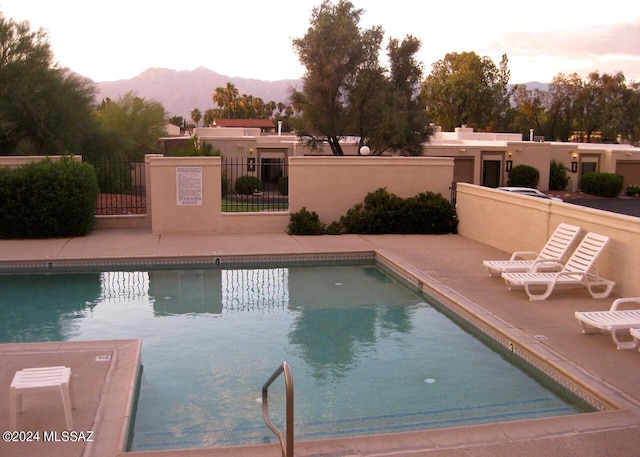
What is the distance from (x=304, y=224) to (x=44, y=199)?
20.7ft

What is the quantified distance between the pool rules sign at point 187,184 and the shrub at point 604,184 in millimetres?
30219

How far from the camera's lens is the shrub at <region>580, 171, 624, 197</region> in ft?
130

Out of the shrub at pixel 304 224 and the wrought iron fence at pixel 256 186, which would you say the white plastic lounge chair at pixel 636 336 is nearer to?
the shrub at pixel 304 224

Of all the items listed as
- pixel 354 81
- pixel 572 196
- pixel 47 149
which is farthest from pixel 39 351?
pixel 572 196

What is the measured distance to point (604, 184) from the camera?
39656 millimetres

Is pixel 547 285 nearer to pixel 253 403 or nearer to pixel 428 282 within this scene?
pixel 428 282

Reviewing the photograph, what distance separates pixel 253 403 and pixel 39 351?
2.62 meters

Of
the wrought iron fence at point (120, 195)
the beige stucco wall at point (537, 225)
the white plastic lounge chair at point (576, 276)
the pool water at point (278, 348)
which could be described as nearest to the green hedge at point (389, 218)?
the beige stucco wall at point (537, 225)

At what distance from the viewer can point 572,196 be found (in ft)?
125

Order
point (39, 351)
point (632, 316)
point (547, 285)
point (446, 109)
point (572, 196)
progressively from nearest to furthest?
point (39, 351)
point (632, 316)
point (547, 285)
point (572, 196)
point (446, 109)

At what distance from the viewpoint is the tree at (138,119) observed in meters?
36.7

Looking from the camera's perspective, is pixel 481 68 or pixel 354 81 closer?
pixel 354 81

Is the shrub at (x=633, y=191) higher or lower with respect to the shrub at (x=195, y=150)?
lower

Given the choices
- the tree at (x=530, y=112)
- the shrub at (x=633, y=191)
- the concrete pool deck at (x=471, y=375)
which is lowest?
the shrub at (x=633, y=191)
